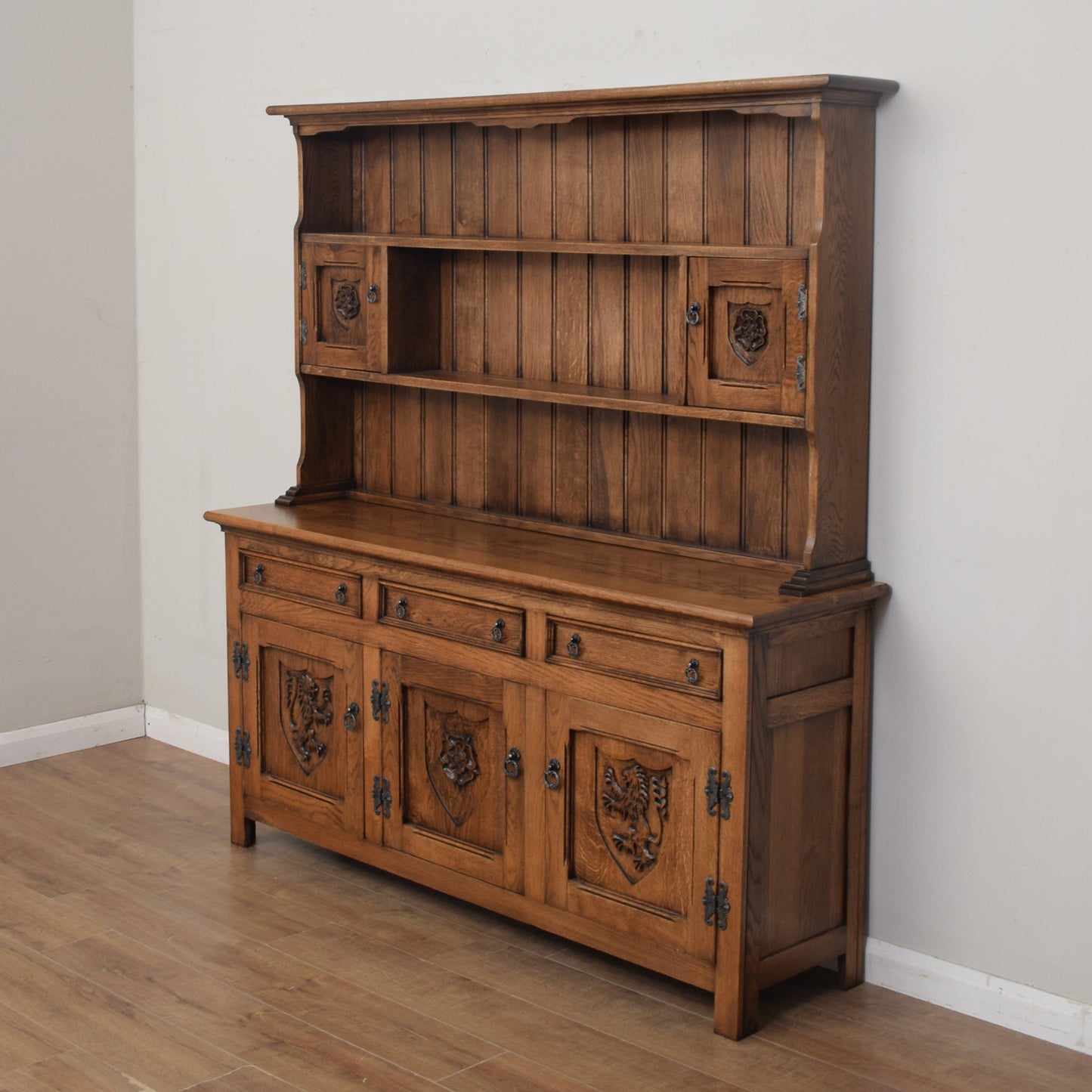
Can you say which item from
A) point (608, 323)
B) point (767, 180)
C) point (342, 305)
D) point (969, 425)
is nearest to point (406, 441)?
point (342, 305)

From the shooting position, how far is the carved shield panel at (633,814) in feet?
10.9

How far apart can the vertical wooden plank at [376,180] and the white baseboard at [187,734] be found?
6.09 ft

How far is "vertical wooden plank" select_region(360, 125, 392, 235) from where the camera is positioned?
4.27 m

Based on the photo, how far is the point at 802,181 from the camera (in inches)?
133

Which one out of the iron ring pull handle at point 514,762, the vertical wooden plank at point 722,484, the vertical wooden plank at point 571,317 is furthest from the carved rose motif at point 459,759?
the vertical wooden plank at point 722,484

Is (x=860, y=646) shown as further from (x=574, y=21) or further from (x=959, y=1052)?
(x=574, y=21)

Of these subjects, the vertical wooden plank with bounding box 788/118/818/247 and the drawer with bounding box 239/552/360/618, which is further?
the drawer with bounding box 239/552/360/618

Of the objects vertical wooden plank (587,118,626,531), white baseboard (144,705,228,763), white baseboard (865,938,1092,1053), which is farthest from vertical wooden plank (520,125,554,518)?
white baseboard (144,705,228,763)

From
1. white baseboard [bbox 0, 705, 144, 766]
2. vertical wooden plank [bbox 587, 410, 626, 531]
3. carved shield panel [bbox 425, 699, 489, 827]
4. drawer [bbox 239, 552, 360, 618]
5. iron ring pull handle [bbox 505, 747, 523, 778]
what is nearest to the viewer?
iron ring pull handle [bbox 505, 747, 523, 778]

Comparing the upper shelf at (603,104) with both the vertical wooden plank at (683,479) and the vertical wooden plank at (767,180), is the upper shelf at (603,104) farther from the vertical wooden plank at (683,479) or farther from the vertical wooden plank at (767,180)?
the vertical wooden plank at (683,479)

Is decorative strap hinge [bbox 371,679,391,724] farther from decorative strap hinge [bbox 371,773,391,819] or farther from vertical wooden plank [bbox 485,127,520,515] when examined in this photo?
vertical wooden plank [bbox 485,127,520,515]

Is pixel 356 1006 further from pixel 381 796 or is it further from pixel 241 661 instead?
pixel 241 661

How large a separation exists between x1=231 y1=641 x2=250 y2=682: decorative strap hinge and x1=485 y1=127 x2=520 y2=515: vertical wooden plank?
820mm

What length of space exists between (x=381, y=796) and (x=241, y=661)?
0.66 m
